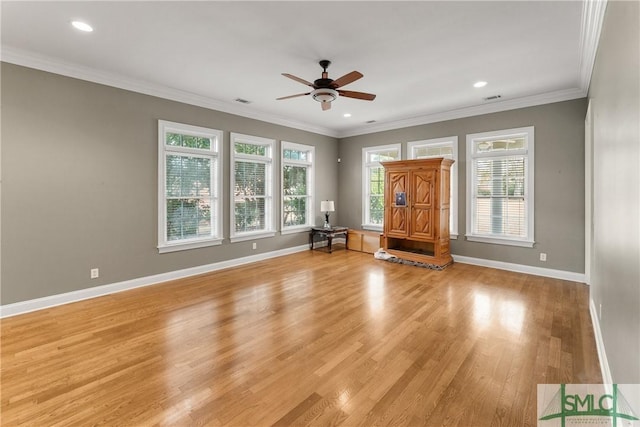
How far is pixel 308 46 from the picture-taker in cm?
332

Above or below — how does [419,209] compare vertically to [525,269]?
above

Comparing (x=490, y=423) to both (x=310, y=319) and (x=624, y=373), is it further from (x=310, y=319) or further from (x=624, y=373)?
(x=310, y=319)

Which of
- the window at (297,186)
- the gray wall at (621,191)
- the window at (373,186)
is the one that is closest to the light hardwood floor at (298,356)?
the gray wall at (621,191)

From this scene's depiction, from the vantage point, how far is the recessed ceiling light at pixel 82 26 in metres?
2.89

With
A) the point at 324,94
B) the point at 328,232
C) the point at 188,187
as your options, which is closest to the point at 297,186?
the point at 328,232

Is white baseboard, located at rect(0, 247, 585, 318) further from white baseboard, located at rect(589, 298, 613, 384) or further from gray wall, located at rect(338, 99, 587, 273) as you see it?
white baseboard, located at rect(589, 298, 613, 384)

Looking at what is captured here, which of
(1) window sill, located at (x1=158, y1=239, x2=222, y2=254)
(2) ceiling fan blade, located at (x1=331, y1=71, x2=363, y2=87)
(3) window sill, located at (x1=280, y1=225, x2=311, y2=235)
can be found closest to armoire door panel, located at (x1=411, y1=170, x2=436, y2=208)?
(3) window sill, located at (x1=280, y1=225, x2=311, y2=235)

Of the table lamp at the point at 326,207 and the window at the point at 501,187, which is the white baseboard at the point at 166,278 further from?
the table lamp at the point at 326,207

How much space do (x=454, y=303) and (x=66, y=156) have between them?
17.5ft

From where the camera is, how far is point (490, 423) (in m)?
1.79

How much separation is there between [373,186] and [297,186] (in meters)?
1.91

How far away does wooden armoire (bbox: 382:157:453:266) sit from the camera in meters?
5.54

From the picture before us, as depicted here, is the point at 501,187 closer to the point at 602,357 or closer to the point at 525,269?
the point at 525,269

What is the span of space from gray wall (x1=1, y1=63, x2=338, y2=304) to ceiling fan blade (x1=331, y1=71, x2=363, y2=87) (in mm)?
2841
